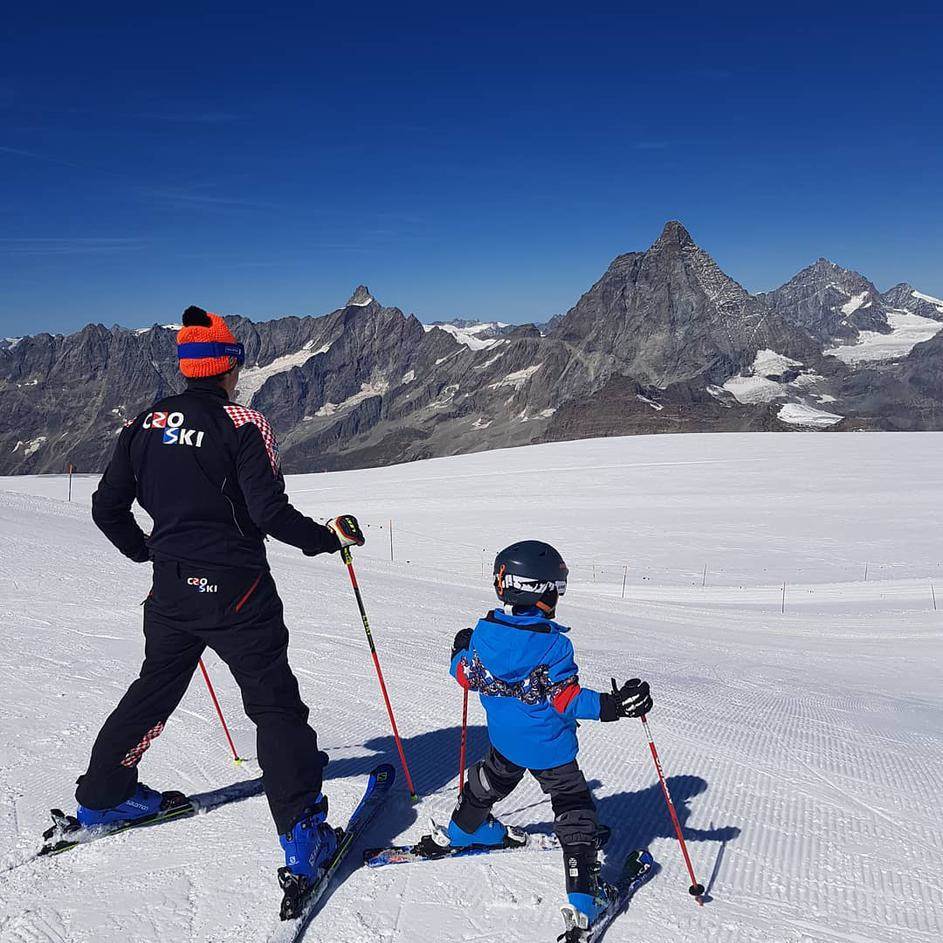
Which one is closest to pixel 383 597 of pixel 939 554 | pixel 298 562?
pixel 298 562

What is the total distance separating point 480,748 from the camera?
18.7 feet

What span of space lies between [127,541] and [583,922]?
284 cm

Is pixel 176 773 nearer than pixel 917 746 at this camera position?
Yes

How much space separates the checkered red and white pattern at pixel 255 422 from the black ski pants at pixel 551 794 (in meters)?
1.79

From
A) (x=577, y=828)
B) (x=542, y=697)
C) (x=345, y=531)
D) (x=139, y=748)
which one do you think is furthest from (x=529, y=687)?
(x=139, y=748)

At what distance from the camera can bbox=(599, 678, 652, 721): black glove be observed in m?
3.52

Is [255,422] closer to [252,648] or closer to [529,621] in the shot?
[252,648]

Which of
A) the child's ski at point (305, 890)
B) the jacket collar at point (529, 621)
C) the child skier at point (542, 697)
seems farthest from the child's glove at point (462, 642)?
the child's ski at point (305, 890)

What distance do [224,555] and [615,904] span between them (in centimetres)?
241

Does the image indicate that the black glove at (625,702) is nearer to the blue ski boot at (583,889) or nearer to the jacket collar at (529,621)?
the jacket collar at (529,621)

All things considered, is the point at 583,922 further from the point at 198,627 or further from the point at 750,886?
the point at 198,627

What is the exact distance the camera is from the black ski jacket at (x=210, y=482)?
3.57 metres

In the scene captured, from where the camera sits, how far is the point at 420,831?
431 centimetres

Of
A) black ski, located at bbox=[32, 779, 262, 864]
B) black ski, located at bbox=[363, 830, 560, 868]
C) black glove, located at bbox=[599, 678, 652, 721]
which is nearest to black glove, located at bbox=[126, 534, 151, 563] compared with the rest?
black ski, located at bbox=[32, 779, 262, 864]
